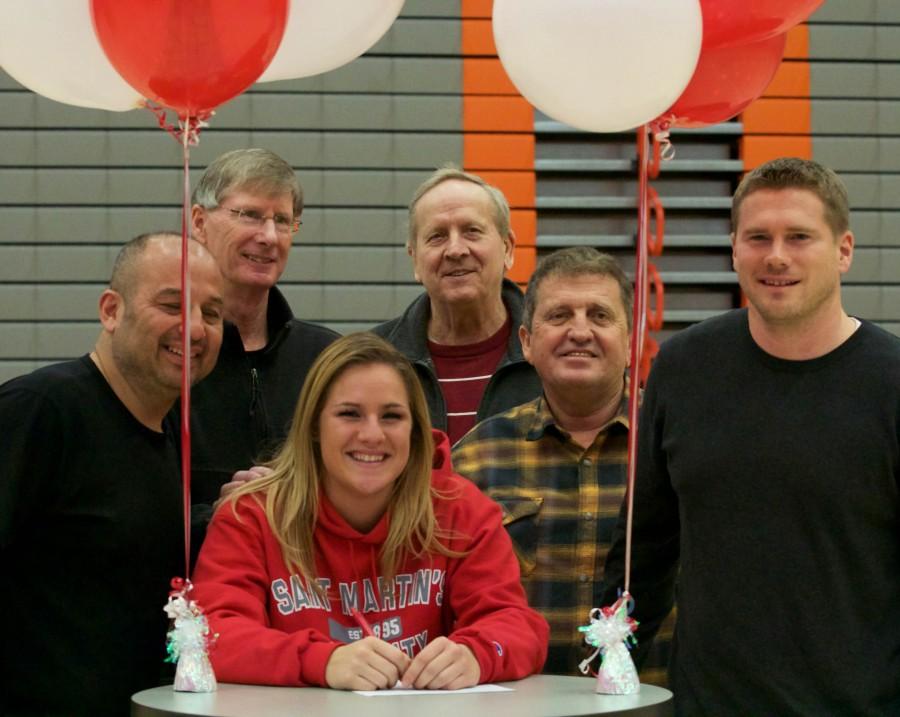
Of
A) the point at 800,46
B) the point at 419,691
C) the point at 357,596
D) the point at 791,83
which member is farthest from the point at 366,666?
the point at 800,46

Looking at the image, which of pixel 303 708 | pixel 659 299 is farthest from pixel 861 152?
pixel 303 708

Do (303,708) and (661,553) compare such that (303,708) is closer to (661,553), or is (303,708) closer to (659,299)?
(661,553)

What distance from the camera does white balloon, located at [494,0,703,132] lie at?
1912 mm

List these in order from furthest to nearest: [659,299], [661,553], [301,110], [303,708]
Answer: [301,110] < [659,299] < [661,553] < [303,708]

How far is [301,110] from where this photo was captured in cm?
599

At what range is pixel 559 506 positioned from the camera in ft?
8.27

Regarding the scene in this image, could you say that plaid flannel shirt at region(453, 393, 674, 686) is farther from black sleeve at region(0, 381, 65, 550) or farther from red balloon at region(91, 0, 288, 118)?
red balloon at region(91, 0, 288, 118)

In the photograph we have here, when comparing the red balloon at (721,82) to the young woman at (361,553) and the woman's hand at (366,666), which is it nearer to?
the young woman at (361,553)

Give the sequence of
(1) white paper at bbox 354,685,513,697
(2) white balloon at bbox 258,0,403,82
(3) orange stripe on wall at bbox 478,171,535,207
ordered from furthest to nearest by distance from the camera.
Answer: (3) orange stripe on wall at bbox 478,171,535,207 < (2) white balloon at bbox 258,0,403,82 < (1) white paper at bbox 354,685,513,697

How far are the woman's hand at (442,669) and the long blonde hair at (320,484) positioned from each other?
210mm

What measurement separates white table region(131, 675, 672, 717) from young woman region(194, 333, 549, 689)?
0.09 m

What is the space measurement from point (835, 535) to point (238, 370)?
1404mm

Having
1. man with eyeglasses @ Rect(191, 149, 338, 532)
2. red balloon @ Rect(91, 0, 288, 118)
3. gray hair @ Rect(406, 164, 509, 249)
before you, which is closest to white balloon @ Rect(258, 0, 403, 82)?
red balloon @ Rect(91, 0, 288, 118)

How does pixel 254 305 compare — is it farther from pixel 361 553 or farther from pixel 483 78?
pixel 483 78
